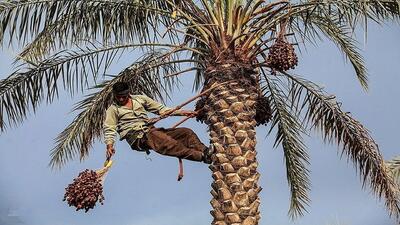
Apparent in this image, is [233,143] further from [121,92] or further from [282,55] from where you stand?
[121,92]

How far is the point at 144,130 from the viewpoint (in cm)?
845

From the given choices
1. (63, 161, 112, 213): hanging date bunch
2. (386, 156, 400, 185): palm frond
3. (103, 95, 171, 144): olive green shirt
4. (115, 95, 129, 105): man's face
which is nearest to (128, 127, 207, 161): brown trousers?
(103, 95, 171, 144): olive green shirt

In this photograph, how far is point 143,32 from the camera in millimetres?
10641

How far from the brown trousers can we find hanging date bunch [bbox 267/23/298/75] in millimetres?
1362

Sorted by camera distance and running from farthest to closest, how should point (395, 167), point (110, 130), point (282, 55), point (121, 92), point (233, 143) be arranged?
point (395, 167)
point (233, 143)
point (121, 92)
point (110, 130)
point (282, 55)

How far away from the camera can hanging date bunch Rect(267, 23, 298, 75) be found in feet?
26.5

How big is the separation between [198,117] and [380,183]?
11.5 feet

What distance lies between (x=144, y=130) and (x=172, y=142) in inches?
14.8

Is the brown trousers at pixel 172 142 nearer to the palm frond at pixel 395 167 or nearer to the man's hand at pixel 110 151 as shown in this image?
the man's hand at pixel 110 151

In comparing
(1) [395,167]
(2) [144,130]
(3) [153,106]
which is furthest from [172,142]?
(1) [395,167]

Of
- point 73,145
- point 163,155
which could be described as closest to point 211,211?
point 163,155

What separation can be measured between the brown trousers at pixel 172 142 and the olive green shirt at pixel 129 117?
5.1 inches

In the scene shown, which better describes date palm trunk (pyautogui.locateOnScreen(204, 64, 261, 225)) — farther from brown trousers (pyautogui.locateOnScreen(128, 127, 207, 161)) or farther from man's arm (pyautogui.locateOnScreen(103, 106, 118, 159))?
man's arm (pyautogui.locateOnScreen(103, 106, 118, 159))

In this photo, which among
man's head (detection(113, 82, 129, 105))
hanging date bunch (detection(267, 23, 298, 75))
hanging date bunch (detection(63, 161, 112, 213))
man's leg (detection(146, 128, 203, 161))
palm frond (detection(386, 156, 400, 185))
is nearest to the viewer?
hanging date bunch (detection(63, 161, 112, 213))
